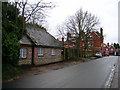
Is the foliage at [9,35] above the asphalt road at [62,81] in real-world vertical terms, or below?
above

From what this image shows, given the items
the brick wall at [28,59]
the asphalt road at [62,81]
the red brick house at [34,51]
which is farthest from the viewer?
the red brick house at [34,51]

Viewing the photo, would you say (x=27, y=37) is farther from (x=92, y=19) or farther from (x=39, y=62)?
(x=92, y=19)

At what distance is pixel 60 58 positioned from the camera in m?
20.9

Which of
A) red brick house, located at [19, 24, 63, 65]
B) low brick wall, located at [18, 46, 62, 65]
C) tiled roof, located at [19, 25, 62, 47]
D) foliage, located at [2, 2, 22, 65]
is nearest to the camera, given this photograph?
foliage, located at [2, 2, 22, 65]

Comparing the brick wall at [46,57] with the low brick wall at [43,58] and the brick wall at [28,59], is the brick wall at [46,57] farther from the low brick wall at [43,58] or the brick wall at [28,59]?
the brick wall at [28,59]

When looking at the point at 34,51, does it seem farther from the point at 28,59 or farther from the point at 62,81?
the point at 62,81

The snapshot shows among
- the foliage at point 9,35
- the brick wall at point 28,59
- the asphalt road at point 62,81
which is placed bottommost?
the asphalt road at point 62,81

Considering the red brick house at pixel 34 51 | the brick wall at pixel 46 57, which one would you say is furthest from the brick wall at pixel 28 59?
the brick wall at pixel 46 57

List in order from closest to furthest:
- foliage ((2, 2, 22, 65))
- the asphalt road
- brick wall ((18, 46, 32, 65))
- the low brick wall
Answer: the asphalt road < foliage ((2, 2, 22, 65)) < brick wall ((18, 46, 32, 65)) < the low brick wall

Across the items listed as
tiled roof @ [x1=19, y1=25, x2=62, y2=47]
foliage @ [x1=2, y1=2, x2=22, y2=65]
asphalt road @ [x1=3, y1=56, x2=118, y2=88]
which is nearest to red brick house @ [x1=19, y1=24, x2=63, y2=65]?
tiled roof @ [x1=19, y1=25, x2=62, y2=47]

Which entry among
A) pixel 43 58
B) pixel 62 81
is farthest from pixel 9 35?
pixel 43 58

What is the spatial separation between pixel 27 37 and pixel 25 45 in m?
2.11

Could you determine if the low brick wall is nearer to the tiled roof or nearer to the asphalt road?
the tiled roof

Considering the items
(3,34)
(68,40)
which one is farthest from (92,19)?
(3,34)
